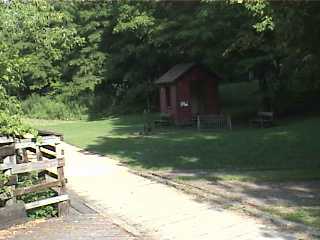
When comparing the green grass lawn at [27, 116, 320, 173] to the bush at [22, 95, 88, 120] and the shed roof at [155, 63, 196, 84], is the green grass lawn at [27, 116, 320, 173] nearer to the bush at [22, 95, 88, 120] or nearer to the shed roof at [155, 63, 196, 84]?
the shed roof at [155, 63, 196, 84]

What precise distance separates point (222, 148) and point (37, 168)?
31.8ft

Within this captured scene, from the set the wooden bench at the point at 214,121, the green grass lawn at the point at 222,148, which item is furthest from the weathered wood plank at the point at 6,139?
the wooden bench at the point at 214,121

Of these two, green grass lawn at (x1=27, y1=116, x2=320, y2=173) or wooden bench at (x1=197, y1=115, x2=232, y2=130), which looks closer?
green grass lawn at (x1=27, y1=116, x2=320, y2=173)

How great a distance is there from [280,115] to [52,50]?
19.5 meters

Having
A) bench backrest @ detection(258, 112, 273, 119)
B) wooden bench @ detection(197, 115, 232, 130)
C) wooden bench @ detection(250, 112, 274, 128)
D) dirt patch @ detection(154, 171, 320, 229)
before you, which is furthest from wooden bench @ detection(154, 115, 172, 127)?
dirt patch @ detection(154, 171, 320, 229)

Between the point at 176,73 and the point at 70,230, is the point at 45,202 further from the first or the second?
the point at 176,73

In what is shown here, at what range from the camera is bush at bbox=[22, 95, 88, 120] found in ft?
151

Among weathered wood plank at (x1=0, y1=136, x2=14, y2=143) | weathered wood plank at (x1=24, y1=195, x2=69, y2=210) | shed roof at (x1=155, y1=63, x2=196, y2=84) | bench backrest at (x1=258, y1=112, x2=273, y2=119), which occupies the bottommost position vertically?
weathered wood plank at (x1=24, y1=195, x2=69, y2=210)

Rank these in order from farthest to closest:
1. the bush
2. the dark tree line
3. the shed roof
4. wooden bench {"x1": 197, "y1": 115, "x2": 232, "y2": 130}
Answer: the bush < the shed roof < wooden bench {"x1": 197, "y1": 115, "x2": 232, "y2": 130} < the dark tree line

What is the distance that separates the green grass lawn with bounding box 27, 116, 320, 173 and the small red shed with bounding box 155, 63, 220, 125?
19.6 feet

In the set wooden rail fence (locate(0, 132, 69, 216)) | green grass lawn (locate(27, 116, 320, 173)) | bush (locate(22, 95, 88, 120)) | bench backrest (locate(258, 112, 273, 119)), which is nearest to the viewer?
wooden rail fence (locate(0, 132, 69, 216))

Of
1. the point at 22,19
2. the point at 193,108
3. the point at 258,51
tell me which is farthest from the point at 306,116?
the point at 22,19

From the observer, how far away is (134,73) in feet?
148

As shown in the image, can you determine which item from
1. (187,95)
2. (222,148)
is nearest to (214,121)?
(187,95)
